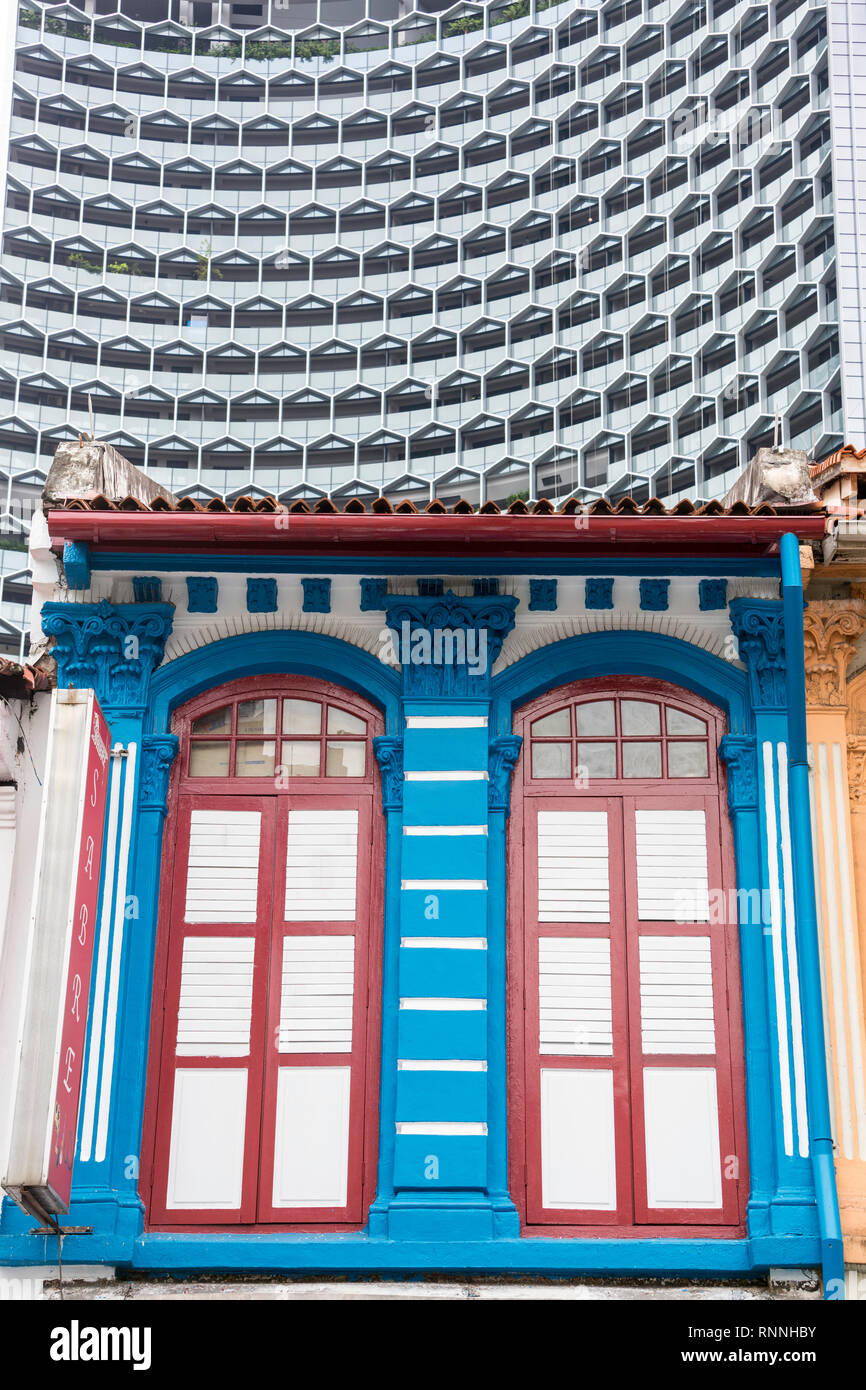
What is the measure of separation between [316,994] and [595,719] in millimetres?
2598

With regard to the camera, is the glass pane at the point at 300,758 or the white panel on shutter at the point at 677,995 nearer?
the white panel on shutter at the point at 677,995

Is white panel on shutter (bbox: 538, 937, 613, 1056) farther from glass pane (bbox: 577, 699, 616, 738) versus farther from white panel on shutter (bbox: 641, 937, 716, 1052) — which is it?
glass pane (bbox: 577, 699, 616, 738)

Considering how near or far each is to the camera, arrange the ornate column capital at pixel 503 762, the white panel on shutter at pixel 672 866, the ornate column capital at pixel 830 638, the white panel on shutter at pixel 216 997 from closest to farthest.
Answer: the white panel on shutter at pixel 216 997
the white panel on shutter at pixel 672 866
the ornate column capital at pixel 503 762
the ornate column capital at pixel 830 638

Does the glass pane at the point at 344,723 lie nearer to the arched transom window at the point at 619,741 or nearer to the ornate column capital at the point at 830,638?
the arched transom window at the point at 619,741

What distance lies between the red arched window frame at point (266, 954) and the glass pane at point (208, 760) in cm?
5

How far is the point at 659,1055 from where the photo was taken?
9.48 m

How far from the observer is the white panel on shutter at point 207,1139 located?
927 cm

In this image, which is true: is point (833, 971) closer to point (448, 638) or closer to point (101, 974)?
point (448, 638)

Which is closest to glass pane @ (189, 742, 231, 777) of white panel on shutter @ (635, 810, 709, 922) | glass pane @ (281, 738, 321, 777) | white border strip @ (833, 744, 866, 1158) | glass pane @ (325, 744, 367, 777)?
glass pane @ (281, 738, 321, 777)

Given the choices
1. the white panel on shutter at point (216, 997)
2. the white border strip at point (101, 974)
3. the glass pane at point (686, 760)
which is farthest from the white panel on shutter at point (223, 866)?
the glass pane at point (686, 760)

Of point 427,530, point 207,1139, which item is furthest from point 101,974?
point 427,530

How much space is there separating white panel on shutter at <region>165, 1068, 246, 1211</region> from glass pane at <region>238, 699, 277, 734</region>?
225 cm

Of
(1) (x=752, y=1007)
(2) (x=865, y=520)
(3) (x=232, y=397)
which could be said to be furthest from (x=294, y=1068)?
(3) (x=232, y=397)

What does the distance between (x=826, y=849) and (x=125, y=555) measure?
5006 mm
